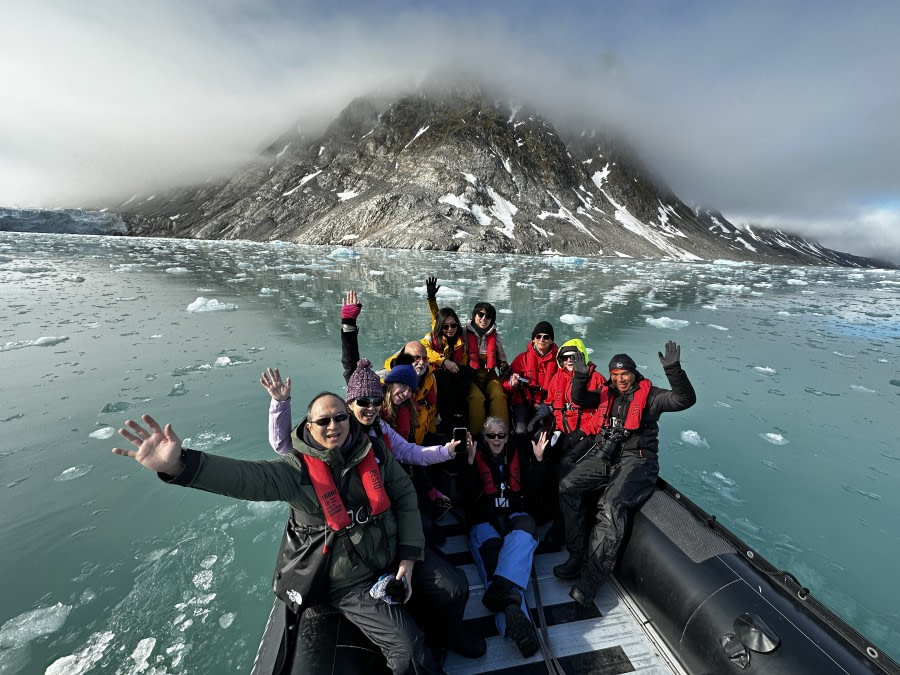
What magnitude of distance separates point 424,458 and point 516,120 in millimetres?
143743

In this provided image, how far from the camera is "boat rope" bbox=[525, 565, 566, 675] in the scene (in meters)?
2.62

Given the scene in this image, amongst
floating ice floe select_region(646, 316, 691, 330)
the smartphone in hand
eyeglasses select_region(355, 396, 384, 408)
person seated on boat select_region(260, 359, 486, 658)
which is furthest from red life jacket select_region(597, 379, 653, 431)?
floating ice floe select_region(646, 316, 691, 330)

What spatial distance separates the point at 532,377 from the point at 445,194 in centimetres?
8427

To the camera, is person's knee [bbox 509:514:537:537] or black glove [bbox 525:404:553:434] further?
black glove [bbox 525:404:553:434]

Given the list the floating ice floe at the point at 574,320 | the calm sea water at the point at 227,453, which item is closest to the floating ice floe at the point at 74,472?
the calm sea water at the point at 227,453

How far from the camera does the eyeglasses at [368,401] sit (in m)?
2.82

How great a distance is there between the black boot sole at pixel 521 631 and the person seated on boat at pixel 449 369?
2.12 metres

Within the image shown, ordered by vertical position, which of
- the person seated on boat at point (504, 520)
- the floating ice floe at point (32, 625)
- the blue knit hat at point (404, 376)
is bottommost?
the floating ice floe at point (32, 625)

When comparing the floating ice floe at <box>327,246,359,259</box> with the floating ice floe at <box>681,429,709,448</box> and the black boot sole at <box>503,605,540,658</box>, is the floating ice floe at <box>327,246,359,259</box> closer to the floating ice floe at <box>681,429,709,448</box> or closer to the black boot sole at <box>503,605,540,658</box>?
the floating ice floe at <box>681,429,709,448</box>

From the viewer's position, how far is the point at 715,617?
8.45 feet

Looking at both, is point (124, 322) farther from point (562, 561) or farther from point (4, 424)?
point (562, 561)

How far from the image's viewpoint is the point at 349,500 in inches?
98.0

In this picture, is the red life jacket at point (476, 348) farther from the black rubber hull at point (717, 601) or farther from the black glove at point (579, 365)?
the black rubber hull at point (717, 601)

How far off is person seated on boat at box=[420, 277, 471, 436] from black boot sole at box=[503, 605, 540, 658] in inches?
83.3
